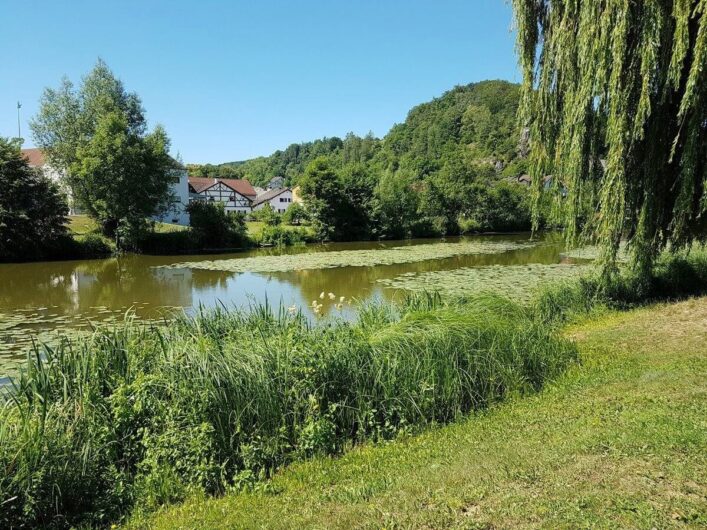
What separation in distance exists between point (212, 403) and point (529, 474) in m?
2.93

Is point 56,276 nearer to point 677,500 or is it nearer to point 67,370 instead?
point 67,370

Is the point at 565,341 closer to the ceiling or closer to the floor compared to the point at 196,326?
closer to the floor

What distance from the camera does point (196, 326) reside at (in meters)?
6.66

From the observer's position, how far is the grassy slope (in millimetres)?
3117

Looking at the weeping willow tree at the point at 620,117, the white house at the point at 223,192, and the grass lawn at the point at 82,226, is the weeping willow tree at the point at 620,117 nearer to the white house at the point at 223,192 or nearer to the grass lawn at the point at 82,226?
the grass lawn at the point at 82,226

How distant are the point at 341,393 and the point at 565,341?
411cm

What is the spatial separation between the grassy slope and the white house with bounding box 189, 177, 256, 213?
233ft

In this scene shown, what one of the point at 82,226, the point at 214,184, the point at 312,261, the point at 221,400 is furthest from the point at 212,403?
the point at 214,184

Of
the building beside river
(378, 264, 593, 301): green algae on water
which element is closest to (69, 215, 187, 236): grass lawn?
(378, 264, 593, 301): green algae on water

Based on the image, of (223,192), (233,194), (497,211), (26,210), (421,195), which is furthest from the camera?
(233,194)

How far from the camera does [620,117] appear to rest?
29.5ft

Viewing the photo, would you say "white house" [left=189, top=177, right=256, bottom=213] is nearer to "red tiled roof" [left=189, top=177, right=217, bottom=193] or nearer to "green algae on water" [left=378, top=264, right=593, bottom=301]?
"red tiled roof" [left=189, top=177, right=217, bottom=193]

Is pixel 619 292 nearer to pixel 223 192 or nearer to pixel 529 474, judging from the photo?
pixel 529 474

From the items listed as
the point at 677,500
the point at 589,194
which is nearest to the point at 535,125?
the point at 589,194
